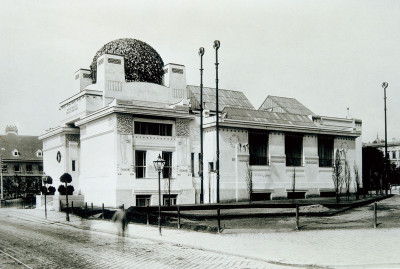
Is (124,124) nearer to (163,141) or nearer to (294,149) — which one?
(163,141)

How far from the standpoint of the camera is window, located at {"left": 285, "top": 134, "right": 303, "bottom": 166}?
38750mm

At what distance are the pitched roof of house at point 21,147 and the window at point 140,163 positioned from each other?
51.7 meters

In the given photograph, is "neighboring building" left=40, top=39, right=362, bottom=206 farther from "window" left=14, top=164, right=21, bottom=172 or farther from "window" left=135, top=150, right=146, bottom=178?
"window" left=14, top=164, right=21, bottom=172

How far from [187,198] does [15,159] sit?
54476mm

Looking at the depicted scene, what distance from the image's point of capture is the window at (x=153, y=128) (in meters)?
32.8

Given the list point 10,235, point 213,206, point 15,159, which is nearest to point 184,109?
point 213,206

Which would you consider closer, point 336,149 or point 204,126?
point 204,126

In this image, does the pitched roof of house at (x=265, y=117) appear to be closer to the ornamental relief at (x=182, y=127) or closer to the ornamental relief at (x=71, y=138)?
the ornamental relief at (x=182, y=127)

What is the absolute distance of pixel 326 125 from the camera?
1682 inches

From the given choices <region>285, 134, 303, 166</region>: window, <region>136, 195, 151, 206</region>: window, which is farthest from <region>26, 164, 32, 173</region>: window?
<region>285, 134, 303, 166</region>: window

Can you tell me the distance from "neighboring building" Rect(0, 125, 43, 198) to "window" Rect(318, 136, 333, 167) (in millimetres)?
50157

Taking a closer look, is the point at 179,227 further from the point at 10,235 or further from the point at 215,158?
the point at 215,158

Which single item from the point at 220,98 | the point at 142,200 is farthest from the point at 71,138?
the point at 220,98

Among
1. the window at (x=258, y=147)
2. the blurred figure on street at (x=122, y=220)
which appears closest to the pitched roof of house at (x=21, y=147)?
the window at (x=258, y=147)
